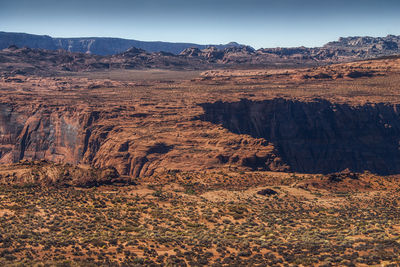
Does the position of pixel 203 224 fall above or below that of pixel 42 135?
above

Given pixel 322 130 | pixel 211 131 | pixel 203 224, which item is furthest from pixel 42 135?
pixel 203 224

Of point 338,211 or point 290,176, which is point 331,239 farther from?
point 290,176

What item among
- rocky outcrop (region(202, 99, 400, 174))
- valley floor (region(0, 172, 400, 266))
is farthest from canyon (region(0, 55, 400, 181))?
valley floor (region(0, 172, 400, 266))

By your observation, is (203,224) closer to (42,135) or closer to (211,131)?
(211,131)

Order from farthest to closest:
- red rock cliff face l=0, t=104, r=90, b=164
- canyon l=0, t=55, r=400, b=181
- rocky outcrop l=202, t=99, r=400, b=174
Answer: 1. rocky outcrop l=202, t=99, r=400, b=174
2. red rock cliff face l=0, t=104, r=90, b=164
3. canyon l=0, t=55, r=400, b=181

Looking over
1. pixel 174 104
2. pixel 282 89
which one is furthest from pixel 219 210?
pixel 282 89

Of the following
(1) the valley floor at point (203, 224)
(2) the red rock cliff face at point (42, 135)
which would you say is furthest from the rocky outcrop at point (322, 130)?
(1) the valley floor at point (203, 224)

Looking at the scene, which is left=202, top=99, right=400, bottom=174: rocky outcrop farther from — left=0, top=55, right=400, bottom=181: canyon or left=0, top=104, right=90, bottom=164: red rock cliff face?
left=0, top=104, right=90, bottom=164: red rock cliff face

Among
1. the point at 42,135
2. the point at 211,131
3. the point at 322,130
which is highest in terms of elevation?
the point at 211,131

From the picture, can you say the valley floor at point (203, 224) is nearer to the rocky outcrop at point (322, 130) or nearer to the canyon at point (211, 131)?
the canyon at point (211, 131)
